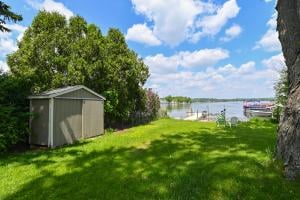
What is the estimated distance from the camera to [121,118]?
62.8ft

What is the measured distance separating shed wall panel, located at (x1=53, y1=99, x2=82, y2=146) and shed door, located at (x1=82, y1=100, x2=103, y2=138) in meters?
0.38

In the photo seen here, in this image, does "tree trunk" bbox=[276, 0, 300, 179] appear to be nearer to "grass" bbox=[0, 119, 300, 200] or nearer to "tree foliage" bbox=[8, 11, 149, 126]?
"grass" bbox=[0, 119, 300, 200]

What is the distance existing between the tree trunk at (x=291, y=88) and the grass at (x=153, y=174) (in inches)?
14.0

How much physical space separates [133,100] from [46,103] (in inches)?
373

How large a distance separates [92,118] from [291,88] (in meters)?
10.0

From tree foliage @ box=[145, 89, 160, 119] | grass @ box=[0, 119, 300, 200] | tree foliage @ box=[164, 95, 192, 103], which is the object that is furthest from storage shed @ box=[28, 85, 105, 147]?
tree foliage @ box=[164, 95, 192, 103]

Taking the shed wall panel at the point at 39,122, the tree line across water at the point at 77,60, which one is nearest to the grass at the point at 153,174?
the shed wall panel at the point at 39,122

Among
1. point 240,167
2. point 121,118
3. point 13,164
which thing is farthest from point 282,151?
point 121,118

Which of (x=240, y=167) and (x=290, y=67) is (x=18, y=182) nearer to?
(x=240, y=167)

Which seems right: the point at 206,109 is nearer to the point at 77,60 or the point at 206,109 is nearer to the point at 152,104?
the point at 152,104

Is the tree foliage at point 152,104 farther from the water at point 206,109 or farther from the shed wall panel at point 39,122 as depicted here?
the shed wall panel at point 39,122

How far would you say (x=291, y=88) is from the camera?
231 inches

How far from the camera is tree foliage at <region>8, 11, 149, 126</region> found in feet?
52.0

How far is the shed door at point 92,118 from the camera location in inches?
524
